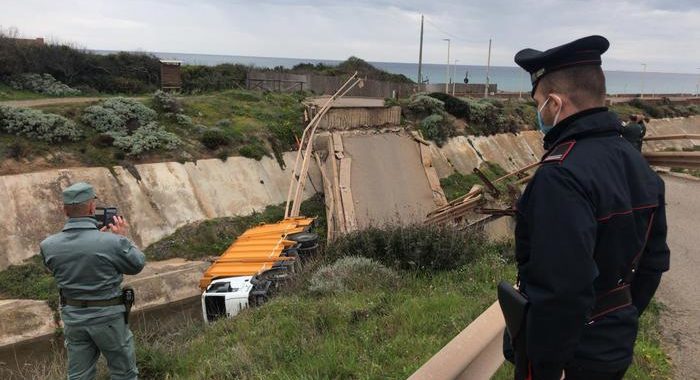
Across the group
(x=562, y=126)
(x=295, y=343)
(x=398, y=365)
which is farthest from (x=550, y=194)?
(x=295, y=343)

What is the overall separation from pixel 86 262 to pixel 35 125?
12064 millimetres

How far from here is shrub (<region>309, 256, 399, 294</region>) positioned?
6961 mm

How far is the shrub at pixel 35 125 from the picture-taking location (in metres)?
14.6

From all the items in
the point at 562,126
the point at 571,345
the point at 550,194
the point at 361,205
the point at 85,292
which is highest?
the point at 562,126

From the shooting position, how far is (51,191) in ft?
44.1

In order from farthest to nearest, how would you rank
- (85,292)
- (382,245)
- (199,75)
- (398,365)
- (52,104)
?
(199,75), (52,104), (382,245), (85,292), (398,365)

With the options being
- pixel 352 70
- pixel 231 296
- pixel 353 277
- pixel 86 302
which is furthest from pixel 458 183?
pixel 352 70

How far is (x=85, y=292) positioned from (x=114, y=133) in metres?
12.5

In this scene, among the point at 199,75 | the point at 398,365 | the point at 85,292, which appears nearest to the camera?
the point at 398,365

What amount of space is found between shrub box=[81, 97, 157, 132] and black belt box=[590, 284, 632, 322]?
16.6 metres

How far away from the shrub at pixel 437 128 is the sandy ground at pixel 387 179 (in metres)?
3.74

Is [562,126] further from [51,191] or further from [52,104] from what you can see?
[52,104]

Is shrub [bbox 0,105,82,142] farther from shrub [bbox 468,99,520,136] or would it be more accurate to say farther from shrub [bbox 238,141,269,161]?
shrub [bbox 468,99,520,136]

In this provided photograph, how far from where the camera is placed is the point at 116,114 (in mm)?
17031
